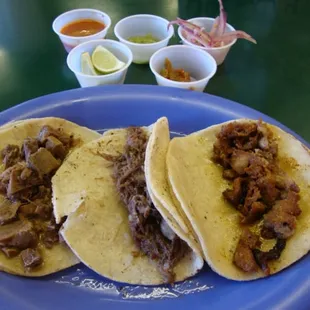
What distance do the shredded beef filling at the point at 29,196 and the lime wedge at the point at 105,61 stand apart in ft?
2.57

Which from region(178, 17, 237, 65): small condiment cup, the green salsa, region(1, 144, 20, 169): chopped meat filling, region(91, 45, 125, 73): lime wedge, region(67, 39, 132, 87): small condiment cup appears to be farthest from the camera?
the green salsa

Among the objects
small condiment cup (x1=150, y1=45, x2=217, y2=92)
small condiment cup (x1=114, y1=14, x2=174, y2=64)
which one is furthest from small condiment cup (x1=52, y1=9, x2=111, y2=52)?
small condiment cup (x1=150, y1=45, x2=217, y2=92)

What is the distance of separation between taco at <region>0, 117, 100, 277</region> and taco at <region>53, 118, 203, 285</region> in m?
0.10

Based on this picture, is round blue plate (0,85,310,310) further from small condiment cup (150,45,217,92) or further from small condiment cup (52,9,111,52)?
small condiment cup (52,9,111,52)

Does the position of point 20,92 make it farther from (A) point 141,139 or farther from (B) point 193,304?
(B) point 193,304

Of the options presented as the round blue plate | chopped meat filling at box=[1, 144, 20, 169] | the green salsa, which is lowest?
the round blue plate

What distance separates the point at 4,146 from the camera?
105 inches

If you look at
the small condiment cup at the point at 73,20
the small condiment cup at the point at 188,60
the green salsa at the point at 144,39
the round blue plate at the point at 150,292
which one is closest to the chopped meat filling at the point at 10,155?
the round blue plate at the point at 150,292

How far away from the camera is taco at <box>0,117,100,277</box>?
225cm

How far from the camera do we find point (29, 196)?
247 cm

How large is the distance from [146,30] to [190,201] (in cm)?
208

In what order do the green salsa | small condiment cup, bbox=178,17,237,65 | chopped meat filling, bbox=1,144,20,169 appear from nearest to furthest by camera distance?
chopped meat filling, bbox=1,144,20,169
small condiment cup, bbox=178,17,237,65
the green salsa

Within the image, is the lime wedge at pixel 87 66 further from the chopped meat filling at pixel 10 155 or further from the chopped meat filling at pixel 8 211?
the chopped meat filling at pixel 8 211

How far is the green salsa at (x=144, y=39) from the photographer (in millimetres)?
3758
